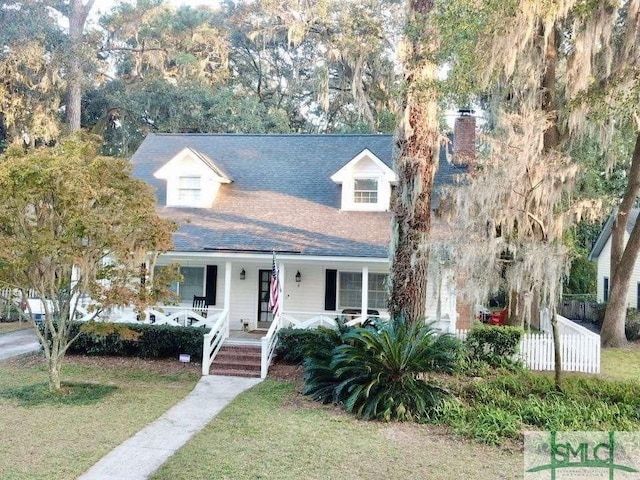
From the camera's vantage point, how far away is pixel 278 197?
15.3 meters

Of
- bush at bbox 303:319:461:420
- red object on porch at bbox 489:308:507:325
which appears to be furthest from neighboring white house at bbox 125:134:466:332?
red object on porch at bbox 489:308:507:325

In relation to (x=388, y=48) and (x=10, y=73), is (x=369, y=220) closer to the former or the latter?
(x=388, y=48)

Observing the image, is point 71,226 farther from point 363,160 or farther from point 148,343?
point 363,160

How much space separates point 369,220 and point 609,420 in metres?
7.78

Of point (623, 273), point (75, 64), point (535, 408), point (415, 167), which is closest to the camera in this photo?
point (535, 408)

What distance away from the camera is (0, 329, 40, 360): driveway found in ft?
43.1

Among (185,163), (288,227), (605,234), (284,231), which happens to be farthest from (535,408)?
(605,234)

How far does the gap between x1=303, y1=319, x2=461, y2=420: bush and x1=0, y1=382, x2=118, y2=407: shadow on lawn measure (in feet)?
12.2

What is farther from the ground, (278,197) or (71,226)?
(278,197)

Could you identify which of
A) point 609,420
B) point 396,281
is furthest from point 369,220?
point 609,420

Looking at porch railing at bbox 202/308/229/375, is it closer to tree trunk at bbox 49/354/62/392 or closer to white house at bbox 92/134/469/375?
white house at bbox 92/134/469/375

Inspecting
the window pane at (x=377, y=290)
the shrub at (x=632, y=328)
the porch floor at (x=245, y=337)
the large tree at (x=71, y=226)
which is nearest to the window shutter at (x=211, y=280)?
the porch floor at (x=245, y=337)

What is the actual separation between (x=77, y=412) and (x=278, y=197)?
8.65m

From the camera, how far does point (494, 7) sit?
9078 mm
